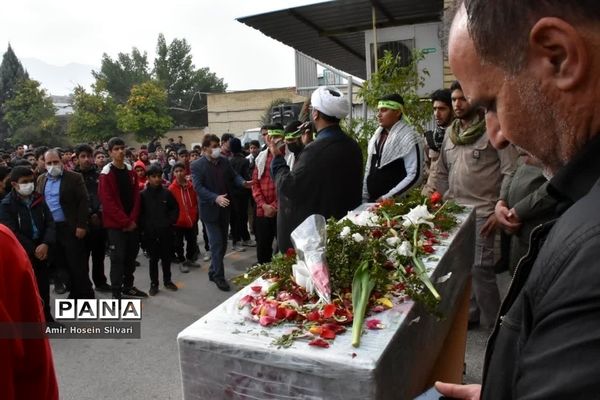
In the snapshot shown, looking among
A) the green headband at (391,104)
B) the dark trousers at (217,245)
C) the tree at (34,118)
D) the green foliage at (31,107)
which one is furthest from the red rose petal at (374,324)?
the green foliage at (31,107)

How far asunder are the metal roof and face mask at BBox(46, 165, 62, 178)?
3974 millimetres

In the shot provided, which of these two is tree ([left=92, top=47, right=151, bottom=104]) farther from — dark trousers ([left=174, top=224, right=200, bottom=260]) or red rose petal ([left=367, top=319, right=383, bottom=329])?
red rose petal ([left=367, top=319, right=383, bottom=329])

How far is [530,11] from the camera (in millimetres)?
684

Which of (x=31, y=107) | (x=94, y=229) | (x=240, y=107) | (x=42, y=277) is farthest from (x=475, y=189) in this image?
(x=31, y=107)

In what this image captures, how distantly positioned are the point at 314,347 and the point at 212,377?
0.35 meters

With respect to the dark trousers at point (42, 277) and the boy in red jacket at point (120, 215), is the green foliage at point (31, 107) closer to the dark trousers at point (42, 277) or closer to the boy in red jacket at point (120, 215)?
the boy in red jacket at point (120, 215)

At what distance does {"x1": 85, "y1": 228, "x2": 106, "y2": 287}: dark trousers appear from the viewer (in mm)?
6133

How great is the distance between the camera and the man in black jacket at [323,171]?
3.33 m

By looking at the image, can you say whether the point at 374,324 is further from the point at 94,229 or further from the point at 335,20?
the point at 335,20

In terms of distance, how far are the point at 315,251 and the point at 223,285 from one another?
426cm

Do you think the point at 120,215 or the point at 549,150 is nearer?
the point at 549,150

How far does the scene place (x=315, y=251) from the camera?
6.47ft

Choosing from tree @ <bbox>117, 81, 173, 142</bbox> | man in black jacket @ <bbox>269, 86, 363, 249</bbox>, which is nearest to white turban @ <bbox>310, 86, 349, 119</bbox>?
man in black jacket @ <bbox>269, 86, 363, 249</bbox>

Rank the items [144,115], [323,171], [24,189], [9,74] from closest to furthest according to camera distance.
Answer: [323,171] → [24,189] → [144,115] → [9,74]
